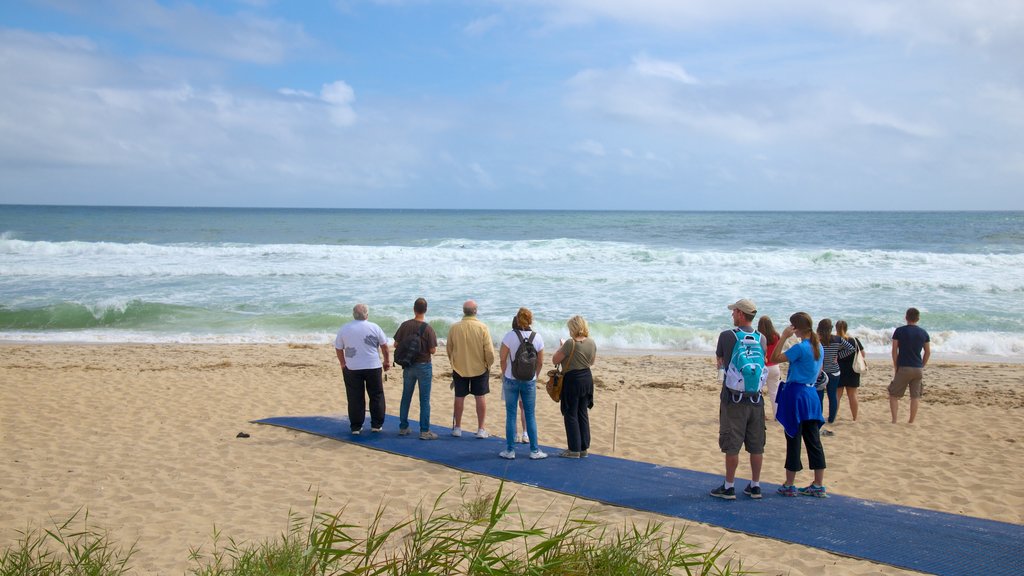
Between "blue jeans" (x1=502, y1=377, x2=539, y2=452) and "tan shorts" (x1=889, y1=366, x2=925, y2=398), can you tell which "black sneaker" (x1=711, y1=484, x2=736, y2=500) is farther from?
"tan shorts" (x1=889, y1=366, x2=925, y2=398)

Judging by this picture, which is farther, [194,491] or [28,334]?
[28,334]

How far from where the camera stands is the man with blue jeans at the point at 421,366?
24.8ft

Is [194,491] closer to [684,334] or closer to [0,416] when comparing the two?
[0,416]

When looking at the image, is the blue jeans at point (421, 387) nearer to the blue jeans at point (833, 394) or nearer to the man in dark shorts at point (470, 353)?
the man in dark shorts at point (470, 353)

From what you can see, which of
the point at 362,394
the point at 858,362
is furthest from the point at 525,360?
the point at 858,362

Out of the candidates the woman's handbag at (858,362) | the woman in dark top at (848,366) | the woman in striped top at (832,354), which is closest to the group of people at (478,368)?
the woman in striped top at (832,354)

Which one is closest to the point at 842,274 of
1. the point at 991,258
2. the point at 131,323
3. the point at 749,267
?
the point at 749,267

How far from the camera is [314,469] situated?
684 cm

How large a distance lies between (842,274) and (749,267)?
4.14m

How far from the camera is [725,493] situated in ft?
19.5

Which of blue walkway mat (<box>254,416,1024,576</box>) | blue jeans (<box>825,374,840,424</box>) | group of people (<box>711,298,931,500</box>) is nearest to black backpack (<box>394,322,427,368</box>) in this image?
blue walkway mat (<box>254,416,1024,576</box>)

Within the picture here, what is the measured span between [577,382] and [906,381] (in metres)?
4.64

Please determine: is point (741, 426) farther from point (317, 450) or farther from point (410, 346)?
point (317, 450)

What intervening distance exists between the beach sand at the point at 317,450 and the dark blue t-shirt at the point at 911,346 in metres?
0.82
